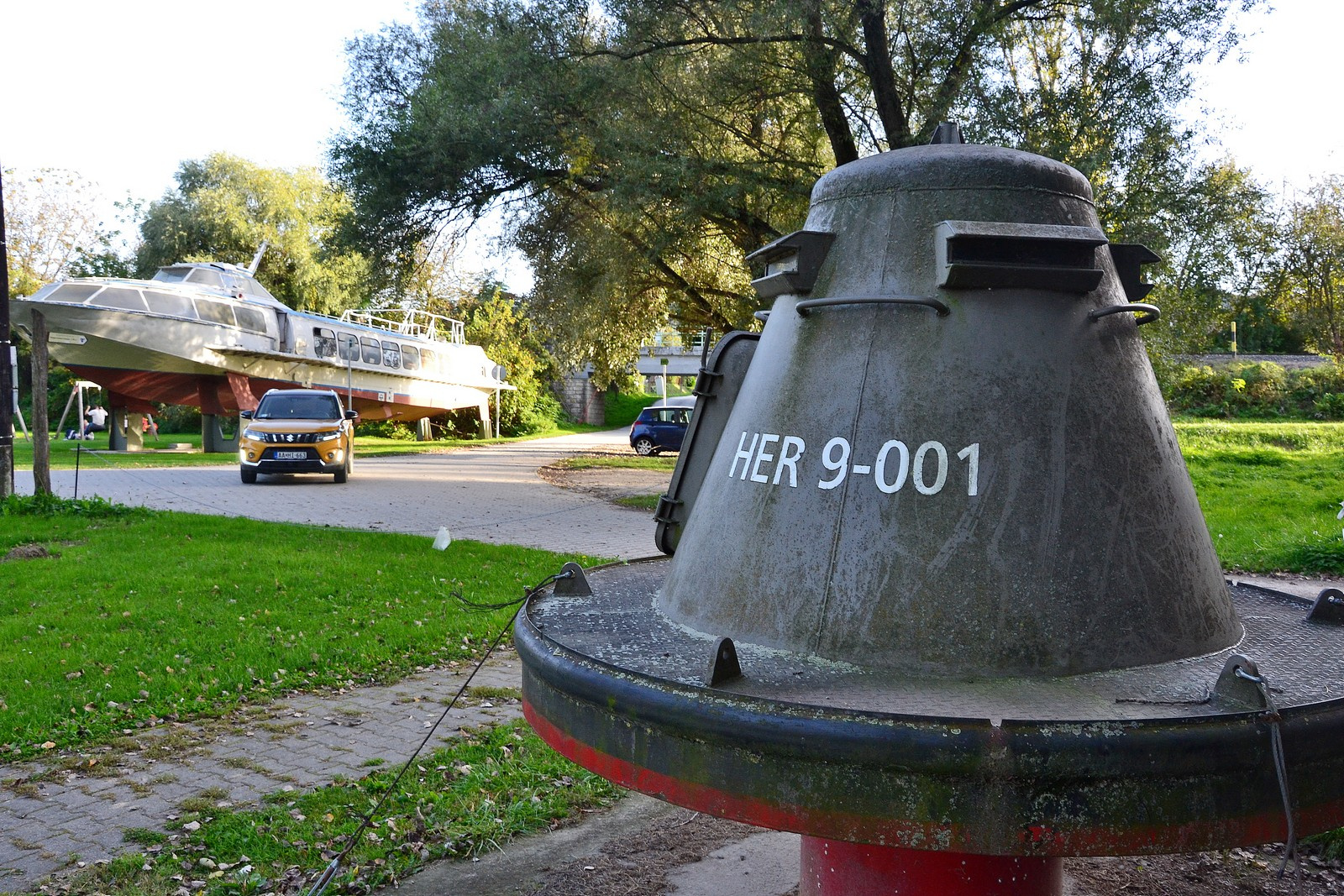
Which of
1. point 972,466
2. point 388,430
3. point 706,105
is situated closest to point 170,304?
point 706,105

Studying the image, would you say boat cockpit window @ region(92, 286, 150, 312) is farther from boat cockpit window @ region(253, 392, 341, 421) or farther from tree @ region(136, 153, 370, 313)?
tree @ region(136, 153, 370, 313)

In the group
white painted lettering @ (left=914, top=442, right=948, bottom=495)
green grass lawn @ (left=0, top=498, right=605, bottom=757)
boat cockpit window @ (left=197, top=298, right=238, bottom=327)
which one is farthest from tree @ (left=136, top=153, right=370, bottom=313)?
white painted lettering @ (left=914, top=442, right=948, bottom=495)

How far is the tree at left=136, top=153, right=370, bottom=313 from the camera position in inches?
1506

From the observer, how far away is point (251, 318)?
1053 inches

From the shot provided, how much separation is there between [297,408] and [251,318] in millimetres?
8377

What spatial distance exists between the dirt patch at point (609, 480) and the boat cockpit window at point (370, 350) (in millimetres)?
8347

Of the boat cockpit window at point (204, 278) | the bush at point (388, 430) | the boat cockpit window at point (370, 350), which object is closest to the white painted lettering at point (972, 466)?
the boat cockpit window at point (204, 278)

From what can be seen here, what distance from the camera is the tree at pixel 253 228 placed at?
38250 mm

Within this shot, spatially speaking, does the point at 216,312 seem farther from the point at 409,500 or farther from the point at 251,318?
the point at 409,500

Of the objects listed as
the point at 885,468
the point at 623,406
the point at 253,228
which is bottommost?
the point at 885,468

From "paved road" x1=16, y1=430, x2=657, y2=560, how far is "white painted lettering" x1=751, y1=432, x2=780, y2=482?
8.48m

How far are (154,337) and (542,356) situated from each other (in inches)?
934

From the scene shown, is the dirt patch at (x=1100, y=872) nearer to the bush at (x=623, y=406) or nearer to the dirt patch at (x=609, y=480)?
the dirt patch at (x=609, y=480)

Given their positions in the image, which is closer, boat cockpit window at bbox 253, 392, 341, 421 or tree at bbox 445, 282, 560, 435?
boat cockpit window at bbox 253, 392, 341, 421
